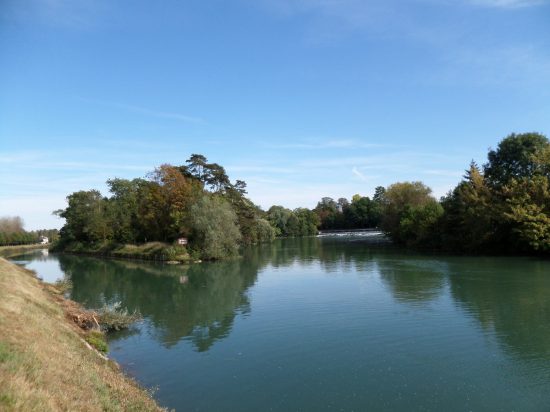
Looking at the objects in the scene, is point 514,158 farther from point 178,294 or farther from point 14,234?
point 14,234

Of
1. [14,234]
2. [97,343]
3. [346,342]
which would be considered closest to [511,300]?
[346,342]

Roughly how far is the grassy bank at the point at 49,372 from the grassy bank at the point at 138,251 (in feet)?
151

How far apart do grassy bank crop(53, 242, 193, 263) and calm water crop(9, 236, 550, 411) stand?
22349 millimetres

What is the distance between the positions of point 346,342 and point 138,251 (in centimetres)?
5814

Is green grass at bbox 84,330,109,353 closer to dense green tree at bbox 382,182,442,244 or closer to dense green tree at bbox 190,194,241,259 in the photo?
dense green tree at bbox 190,194,241,259

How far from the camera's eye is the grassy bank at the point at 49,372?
7875 mm

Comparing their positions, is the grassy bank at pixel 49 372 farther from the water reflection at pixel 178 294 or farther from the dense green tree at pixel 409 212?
the dense green tree at pixel 409 212

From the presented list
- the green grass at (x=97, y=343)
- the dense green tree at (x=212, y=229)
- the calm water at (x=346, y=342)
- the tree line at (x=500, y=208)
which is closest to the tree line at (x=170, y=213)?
the dense green tree at (x=212, y=229)

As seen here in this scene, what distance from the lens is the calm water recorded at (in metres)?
14.2

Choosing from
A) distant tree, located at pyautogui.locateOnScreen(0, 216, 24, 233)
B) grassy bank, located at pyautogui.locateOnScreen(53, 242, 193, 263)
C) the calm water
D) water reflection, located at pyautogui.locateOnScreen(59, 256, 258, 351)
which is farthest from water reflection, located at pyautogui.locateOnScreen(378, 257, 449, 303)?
distant tree, located at pyautogui.locateOnScreen(0, 216, 24, 233)

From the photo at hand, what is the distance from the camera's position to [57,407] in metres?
8.09

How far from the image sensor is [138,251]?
71.8 m

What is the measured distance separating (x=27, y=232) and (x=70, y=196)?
6634 cm

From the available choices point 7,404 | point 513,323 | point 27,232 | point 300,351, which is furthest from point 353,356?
point 27,232
